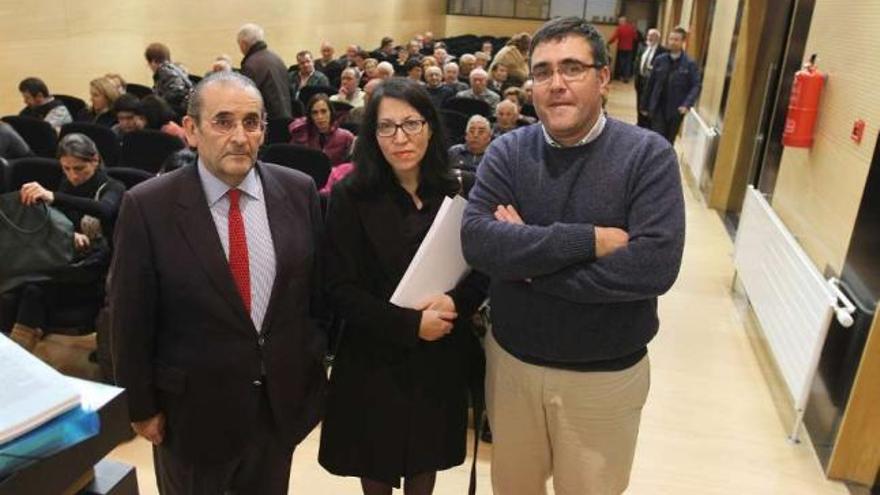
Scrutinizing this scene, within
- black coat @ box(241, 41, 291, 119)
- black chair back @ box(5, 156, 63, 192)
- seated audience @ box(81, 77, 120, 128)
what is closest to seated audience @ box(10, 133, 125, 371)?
black chair back @ box(5, 156, 63, 192)

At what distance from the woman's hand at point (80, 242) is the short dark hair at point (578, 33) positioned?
230 cm

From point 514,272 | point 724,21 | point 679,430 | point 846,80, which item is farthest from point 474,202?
point 724,21

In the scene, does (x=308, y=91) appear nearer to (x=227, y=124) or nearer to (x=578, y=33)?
(x=227, y=124)

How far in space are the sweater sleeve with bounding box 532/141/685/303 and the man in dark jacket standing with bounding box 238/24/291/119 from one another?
4.44 metres

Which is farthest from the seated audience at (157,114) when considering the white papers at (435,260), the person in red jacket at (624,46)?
the person in red jacket at (624,46)

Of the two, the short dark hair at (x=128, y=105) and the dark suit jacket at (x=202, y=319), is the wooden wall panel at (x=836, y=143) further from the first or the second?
the short dark hair at (x=128, y=105)

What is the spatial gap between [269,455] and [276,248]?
0.57m

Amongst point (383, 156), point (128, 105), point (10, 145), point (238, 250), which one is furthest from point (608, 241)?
point (128, 105)

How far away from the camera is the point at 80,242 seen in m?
2.73

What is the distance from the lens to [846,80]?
288 cm

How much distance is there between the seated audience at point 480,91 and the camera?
621 cm

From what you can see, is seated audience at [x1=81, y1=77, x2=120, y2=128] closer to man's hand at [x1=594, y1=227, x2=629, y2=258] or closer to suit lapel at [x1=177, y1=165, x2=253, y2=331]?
suit lapel at [x1=177, y1=165, x2=253, y2=331]

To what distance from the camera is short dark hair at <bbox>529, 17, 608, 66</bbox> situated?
130 cm

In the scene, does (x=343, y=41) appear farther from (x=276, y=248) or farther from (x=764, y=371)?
(x=276, y=248)
